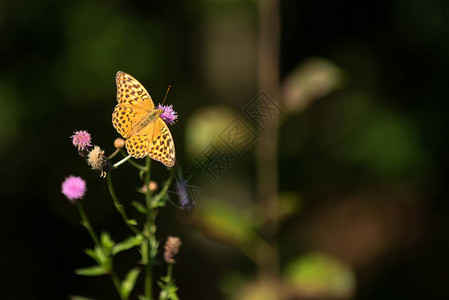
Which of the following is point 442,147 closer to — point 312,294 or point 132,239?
point 312,294

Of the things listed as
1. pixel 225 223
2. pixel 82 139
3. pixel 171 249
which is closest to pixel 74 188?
pixel 82 139

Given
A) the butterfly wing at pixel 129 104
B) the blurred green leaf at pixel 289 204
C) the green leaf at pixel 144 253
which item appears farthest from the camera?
the blurred green leaf at pixel 289 204

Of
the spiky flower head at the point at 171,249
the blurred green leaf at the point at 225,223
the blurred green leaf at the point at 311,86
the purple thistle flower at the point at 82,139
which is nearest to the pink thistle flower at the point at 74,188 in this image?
the purple thistle flower at the point at 82,139

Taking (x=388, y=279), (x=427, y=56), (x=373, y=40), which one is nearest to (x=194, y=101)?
(x=373, y=40)

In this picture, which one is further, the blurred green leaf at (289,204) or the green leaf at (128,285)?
the blurred green leaf at (289,204)

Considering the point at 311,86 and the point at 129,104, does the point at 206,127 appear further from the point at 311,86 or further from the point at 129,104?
the point at 129,104

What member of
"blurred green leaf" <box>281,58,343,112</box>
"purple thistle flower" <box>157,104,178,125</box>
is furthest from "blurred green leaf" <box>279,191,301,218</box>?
"purple thistle flower" <box>157,104,178,125</box>

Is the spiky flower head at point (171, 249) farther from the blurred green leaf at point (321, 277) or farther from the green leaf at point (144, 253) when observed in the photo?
the blurred green leaf at point (321, 277)
